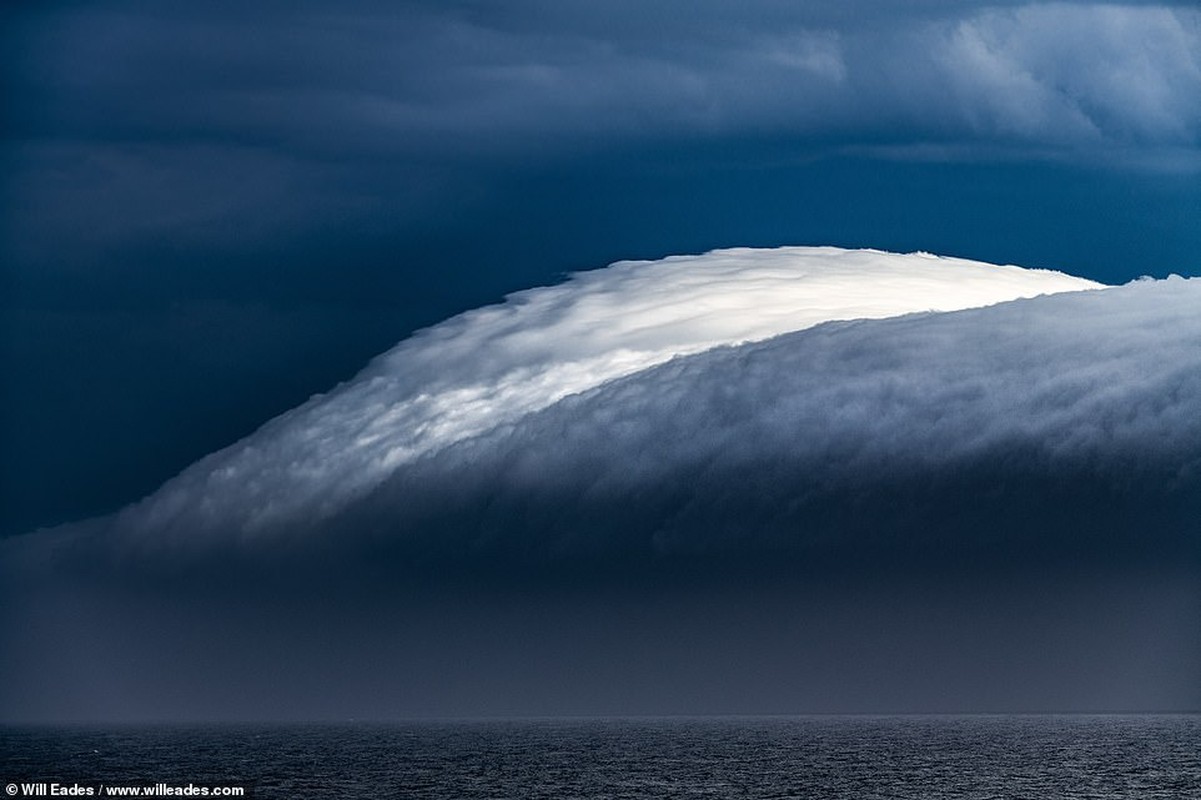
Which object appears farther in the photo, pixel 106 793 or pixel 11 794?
pixel 106 793
